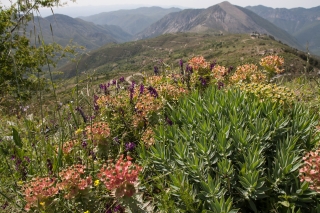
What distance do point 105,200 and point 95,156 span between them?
63cm

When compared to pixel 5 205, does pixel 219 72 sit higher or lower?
higher

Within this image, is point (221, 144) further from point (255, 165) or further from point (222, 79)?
point (222, 79)

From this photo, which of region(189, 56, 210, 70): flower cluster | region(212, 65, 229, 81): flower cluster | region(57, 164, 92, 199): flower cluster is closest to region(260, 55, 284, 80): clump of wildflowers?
region(212, 65, 229, 81): flower cluster

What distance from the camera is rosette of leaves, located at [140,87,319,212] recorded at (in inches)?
77.7

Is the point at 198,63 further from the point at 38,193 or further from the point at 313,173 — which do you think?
the point at 38,193

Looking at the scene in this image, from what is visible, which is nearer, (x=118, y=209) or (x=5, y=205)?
(x=118, y=209)

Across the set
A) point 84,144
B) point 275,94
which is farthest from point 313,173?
point 84,144

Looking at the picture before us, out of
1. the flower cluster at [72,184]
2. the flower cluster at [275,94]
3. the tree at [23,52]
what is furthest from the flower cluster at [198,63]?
the flower cluster at [72,184]

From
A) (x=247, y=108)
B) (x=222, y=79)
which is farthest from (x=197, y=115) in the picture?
(x=222, y=79)

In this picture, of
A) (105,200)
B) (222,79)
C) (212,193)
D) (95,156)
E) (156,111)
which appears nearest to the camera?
(212,193)

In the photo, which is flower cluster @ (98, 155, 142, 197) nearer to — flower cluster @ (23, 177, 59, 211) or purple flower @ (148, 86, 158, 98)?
flower cluster @ (23, 177, 59, 211)

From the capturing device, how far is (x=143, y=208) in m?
2.17

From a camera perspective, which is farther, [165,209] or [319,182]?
[165,209]

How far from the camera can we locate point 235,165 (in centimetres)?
237
